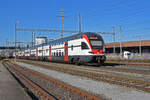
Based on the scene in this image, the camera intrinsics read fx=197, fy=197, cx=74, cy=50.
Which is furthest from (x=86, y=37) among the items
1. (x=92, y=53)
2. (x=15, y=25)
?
(x=15, y=25)

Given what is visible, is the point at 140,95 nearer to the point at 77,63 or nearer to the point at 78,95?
the point at 78,95

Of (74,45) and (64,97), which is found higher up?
(74,45)

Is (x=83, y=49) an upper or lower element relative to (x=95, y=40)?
lower

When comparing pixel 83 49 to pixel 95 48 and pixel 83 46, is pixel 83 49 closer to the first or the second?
pixel 83 46

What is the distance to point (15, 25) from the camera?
42375 mm

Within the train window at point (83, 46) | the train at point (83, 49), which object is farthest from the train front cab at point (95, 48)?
the train window at point (83, 46)

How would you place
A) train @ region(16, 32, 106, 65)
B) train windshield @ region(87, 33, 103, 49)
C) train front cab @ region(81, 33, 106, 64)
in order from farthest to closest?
1. train windshield @ region(87, 33, 103, 49)
2. train @ region(16, 32, 106, 65)
3. train front cab @ region(81, 33, 106, 64)

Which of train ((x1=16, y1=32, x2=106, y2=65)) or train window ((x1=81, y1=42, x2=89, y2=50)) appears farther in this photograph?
train window ((x1=81, y1=42, x2=89, y2=50))

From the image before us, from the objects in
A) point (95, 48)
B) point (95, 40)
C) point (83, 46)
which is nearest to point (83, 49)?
point (83, 46)

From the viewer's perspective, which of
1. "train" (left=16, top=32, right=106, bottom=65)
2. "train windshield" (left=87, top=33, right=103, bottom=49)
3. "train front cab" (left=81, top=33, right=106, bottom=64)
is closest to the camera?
"train front cab" (left=81, top=33, right=106, bottom=64)

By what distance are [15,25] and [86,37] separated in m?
26.3

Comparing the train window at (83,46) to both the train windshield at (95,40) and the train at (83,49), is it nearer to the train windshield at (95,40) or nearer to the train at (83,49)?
the train at (83,49)

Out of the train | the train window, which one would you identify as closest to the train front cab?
the train

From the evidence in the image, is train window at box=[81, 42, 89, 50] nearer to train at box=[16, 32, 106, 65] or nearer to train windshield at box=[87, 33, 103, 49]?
train at box=[16, 32, 106, 65]
